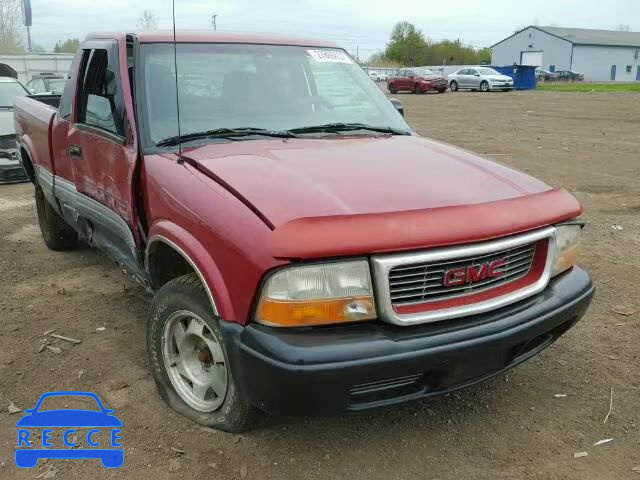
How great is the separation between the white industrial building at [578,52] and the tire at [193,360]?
79416mm

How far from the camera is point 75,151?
4.01 m

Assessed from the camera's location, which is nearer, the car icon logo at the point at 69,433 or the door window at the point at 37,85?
the car icon logo at the point at 69,433

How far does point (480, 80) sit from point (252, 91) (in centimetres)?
3562

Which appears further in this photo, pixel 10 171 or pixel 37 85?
pixel 37 85

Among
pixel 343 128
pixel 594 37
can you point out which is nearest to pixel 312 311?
pixel 343 128

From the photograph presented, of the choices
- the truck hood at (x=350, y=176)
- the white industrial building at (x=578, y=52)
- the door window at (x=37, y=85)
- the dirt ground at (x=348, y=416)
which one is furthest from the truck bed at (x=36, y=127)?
the white industrial building at (x=578, y=52)

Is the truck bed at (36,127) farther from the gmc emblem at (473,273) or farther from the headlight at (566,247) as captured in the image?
the headlight at (566,247)

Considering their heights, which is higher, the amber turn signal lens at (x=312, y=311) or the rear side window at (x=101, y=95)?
the rear side window at (x=101, y=95)

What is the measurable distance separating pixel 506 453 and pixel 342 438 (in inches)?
28.7

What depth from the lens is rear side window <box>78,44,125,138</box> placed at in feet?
11.1

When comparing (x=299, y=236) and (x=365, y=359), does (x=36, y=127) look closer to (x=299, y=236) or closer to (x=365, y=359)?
(x=299, y=236)

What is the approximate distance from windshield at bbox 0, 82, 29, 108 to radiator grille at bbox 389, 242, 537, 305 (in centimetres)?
916

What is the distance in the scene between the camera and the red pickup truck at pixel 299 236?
2.21 meters

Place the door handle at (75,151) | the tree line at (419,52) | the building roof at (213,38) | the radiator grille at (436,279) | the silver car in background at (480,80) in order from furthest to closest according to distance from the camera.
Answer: the tree line at (419,52) → the silver car in background at (480,80) → the door handle at (75,151) → the building roof at (213,38) → the radiator grille at (436,279)
